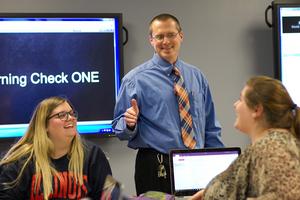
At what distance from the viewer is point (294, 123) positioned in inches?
71.0

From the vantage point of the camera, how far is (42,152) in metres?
2.49

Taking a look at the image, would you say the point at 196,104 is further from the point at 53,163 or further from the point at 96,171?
the point at 53,163

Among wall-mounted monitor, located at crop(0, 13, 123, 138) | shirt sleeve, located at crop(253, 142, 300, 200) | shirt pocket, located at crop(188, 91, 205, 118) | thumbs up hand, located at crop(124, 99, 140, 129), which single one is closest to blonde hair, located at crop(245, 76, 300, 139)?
shirt sleeve, located at crop(253, 142, 300, 200)

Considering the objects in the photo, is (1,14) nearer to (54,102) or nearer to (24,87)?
(24,87)

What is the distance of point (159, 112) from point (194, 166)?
633 mm

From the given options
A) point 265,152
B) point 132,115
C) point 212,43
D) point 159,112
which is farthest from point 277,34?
point 265,152

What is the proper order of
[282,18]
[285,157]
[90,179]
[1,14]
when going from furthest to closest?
[282,18], [1,14], [90,179], [285,157]

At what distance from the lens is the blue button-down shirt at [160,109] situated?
2859 millimetres

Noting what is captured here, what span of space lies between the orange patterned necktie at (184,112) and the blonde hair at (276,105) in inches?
42.6

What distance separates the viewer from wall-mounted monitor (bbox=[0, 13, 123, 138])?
11.2 feet

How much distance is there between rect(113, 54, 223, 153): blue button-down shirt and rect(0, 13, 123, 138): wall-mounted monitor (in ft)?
1.94

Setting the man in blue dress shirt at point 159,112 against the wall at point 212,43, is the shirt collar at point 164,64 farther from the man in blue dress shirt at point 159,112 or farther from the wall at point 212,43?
the wall at point 212,43

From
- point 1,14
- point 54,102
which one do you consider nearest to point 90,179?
point 54,102

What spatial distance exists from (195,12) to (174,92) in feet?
3.59
